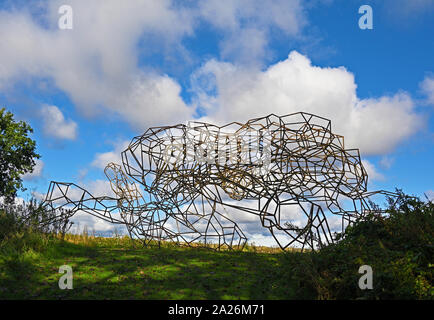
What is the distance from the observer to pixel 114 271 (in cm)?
764

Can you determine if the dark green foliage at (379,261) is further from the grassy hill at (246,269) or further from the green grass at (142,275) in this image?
the green grass at (142,275)

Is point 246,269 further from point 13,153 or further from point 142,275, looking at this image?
point 13,153

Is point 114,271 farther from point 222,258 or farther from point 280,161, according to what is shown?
point 280,161

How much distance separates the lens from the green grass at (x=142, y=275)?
255 inches

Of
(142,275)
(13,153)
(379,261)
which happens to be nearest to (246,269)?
(142,275)

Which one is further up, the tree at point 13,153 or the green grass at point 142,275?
the tree at point 13,153

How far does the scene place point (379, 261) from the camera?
617 centimetres

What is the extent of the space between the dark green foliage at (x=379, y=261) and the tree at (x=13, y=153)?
18.9 meters

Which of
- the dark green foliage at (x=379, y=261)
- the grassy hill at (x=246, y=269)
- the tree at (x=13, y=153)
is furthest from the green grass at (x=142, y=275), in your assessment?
the tree at (x=13, y=153)

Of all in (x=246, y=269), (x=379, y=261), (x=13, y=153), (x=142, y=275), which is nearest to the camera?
(x=379, y=261)

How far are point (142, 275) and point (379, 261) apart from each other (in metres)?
4.37

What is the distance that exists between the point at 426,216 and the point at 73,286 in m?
7.05

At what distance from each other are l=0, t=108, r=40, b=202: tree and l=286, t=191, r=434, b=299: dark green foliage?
745 inches

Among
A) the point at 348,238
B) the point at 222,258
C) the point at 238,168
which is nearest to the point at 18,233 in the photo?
the point at 222,258
